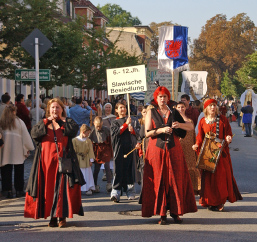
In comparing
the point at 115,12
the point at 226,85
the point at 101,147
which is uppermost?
the point at 115,12

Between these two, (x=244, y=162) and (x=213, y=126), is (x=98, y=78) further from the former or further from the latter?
(x=213, y=126)

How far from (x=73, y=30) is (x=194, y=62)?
5984cm

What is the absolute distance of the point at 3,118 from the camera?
39.1 feet

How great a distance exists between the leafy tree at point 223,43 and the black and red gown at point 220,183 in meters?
75.9

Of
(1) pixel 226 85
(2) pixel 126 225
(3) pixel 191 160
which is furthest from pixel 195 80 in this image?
(1) pixel 226 85

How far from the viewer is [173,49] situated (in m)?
20.7

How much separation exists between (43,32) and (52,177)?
16.8 metres

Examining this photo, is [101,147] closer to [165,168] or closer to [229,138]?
[229,138]

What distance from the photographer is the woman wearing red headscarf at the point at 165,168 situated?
8.80 meters

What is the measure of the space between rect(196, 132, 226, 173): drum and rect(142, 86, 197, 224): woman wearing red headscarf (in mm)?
1299

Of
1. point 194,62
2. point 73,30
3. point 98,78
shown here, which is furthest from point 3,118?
point 194,62

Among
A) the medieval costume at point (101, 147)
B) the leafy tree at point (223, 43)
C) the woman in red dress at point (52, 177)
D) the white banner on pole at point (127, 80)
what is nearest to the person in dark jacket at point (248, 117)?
the medieval costume at point (101, 147)

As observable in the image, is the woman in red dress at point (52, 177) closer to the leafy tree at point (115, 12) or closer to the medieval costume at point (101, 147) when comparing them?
the medieval costume at point (101, 147)

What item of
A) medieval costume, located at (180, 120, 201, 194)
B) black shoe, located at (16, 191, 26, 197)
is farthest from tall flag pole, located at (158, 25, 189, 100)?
black shoe, located at (16, 191, 26, 197)
